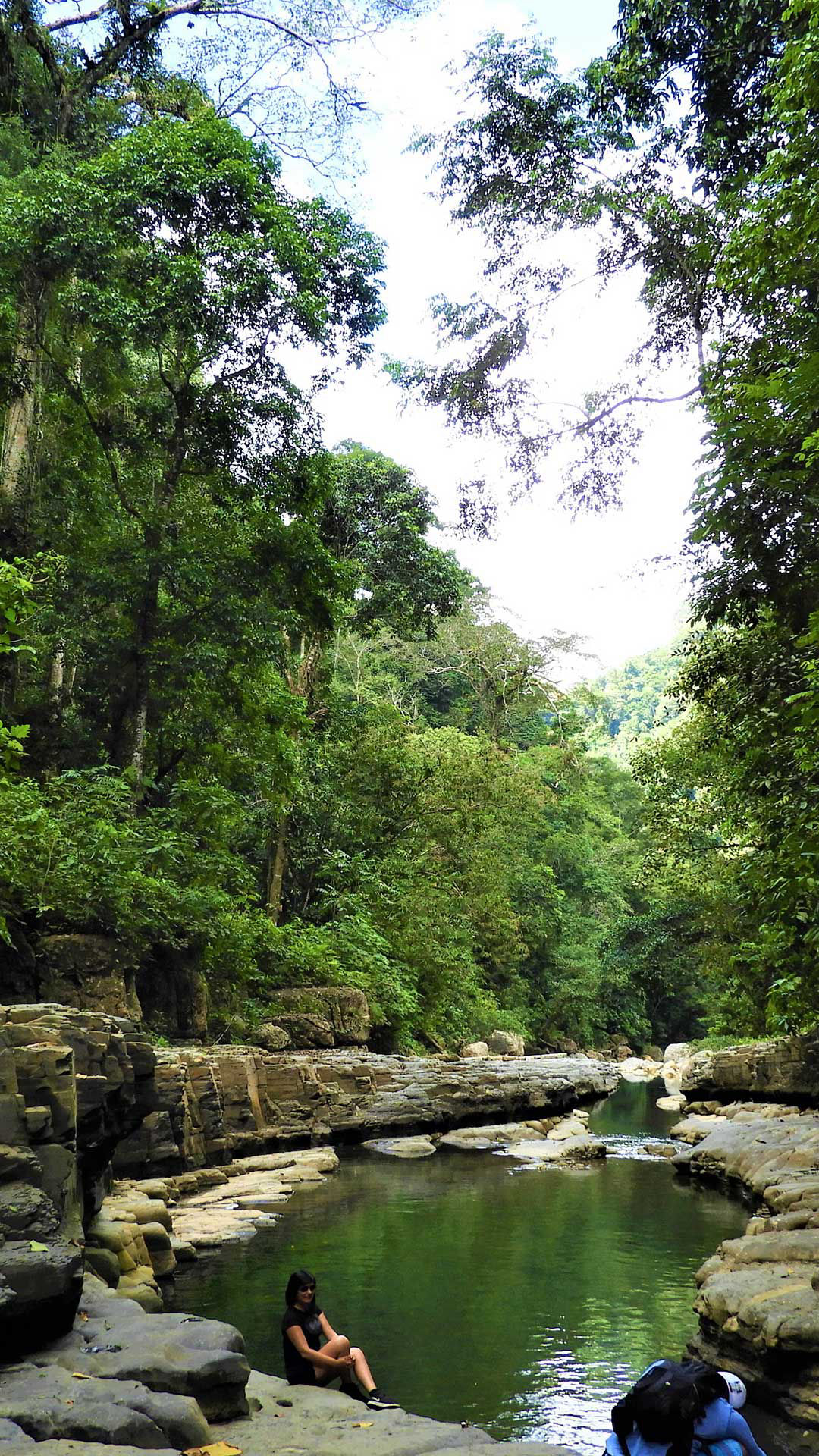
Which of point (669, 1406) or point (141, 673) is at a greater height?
point (141, 673)

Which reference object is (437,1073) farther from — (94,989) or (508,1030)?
(508,1030)

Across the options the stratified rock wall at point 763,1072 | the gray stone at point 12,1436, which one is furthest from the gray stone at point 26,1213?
the stratified rock wall at point 763,1072

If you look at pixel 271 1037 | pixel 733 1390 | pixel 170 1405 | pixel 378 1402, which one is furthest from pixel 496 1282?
pixel 271 1037

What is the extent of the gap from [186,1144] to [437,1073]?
7.87 m

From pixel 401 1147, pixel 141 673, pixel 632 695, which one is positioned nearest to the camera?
pixel 401 1147

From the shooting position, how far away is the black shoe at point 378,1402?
580cm

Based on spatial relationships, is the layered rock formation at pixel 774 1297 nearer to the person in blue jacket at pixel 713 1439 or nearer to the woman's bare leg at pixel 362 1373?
the woman's bare leg at pixel 362 1373

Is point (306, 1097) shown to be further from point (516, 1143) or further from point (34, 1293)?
point (34, 1293)

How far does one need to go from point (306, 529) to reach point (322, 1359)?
14836mm

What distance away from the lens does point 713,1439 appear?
371 cm

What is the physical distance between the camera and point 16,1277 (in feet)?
15.9

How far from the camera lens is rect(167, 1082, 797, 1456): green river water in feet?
23.1

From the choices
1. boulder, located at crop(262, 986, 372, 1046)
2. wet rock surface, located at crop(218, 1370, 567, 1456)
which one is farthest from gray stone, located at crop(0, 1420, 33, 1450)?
boulder, located at crop(262, 986, 372, 1046)

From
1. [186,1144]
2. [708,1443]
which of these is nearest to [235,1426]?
[708,1443]
